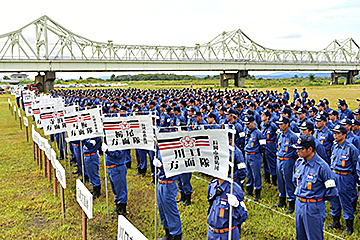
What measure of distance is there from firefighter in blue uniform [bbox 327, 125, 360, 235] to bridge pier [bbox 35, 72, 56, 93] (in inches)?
2445

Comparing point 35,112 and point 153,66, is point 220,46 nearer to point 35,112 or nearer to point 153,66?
point 153,66

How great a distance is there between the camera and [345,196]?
658 cm

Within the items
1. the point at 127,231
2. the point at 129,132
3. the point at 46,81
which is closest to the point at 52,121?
the point at 129,132

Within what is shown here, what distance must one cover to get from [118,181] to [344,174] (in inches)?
221

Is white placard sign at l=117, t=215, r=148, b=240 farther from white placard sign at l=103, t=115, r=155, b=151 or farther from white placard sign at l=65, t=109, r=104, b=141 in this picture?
white placard sign at l=65, t=109, r=104, b=141

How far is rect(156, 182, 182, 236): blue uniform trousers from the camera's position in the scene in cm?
614

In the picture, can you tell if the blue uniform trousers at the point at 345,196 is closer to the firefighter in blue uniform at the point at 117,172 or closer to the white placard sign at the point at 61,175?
the firefighter in blue uniform at the point at 117,172

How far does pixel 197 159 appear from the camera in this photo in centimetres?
508

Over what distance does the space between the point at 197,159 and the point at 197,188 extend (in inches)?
187

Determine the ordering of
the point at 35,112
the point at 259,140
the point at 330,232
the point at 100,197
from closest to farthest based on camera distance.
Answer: the point at 330,232, the point at 259,140, the point at 100,197, the point at 35,112

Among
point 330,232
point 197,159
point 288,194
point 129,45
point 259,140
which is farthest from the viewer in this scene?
point 129,45

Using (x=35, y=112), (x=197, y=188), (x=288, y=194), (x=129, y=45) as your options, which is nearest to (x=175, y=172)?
(x=288, y=194)

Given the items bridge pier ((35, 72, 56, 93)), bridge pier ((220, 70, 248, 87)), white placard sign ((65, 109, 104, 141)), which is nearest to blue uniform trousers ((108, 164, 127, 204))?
white placard sign ((65, 109, 104, 141))

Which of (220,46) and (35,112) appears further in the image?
(220,46)
